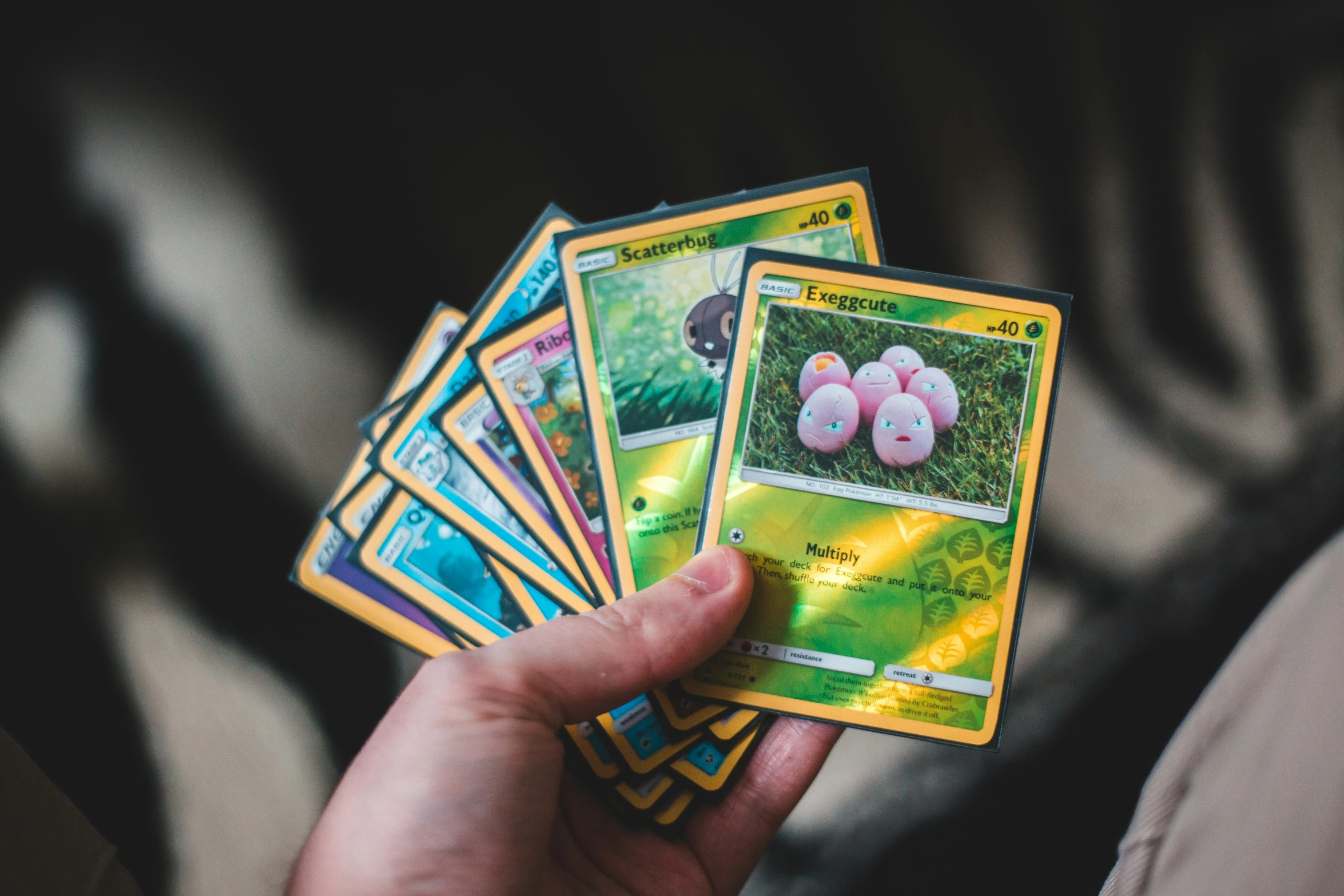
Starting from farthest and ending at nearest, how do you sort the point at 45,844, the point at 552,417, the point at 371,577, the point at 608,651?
the point at 371,577, the point at 552,417, the point at 45,844, the point at 608,651

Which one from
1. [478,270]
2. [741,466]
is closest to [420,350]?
[478,270]

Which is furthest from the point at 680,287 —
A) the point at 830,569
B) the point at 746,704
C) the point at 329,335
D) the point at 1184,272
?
the point at 1184,272

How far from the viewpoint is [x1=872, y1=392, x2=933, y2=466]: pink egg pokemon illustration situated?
77cm

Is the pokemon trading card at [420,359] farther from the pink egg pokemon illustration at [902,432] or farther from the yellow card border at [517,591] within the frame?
the pink egg pokemon illustration at [902,432]

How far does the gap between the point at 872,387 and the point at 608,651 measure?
13.9 inches

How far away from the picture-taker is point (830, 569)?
2.52 ft

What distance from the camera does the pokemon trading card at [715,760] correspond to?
A: 855mm

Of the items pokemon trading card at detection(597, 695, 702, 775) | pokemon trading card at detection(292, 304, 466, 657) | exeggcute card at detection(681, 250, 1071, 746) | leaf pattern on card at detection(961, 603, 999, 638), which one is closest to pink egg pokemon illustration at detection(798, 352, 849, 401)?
exeggcute card at detection(681, 250, 1071, 746)

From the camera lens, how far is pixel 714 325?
839mm

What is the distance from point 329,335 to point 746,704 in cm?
76

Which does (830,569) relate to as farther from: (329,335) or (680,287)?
(329,335)

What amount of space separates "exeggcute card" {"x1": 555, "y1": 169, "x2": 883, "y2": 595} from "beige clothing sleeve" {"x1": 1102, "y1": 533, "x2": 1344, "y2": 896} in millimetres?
633

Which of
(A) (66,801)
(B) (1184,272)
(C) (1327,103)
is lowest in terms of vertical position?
(A) (66,801)

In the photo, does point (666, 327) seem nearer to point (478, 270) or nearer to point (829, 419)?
point (829, 419)
